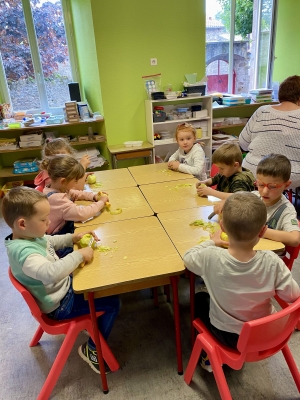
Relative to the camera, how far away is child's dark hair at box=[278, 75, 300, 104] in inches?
90.5

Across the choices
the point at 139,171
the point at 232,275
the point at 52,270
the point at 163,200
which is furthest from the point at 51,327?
the point at 139,171

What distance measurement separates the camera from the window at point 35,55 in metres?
4.42

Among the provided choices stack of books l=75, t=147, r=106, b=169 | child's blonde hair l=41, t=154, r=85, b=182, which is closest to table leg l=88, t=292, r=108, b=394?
child's blonde hair l=41, t=154, r=85, b=182

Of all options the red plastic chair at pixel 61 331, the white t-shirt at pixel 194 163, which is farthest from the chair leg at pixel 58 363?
the white t-shirt at pixel 194 163

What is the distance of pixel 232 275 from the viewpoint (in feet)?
3.80

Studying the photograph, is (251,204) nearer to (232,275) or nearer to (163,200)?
(232,275)

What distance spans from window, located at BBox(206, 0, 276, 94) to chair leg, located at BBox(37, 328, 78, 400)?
474 cm

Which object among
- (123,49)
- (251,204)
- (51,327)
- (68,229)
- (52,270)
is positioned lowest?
(51,327)

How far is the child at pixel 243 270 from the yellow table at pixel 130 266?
0.63 feet

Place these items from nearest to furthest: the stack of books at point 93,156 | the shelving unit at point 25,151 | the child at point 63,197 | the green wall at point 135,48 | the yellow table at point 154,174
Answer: the child at point 63,197 → the yellow table at point 154,174 → the green wall at point 135,48 → the stack of books at point 93,156 → the shelving unit at point 25,151

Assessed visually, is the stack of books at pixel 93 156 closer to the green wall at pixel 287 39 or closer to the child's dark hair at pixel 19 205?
the child's dark hair at pixel 19 205

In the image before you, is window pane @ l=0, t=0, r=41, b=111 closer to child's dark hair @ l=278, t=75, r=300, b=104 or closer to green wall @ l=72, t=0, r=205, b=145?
green wall @ l=72, t=0, r=205, b=145

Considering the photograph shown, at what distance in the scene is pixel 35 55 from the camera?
4602 mm

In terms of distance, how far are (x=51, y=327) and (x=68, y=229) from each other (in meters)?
0.70
